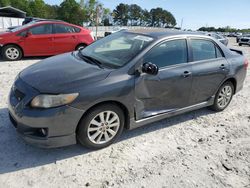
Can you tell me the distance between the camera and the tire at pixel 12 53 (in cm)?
773

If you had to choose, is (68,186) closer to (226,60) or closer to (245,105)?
(226,60)

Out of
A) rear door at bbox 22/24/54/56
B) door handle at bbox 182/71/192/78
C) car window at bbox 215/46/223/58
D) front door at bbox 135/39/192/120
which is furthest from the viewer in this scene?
rear door at bbox 22/24/54/56

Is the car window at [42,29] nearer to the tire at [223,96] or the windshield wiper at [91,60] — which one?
the windshield wiper at [91,60]

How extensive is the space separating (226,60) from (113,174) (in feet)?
10.2

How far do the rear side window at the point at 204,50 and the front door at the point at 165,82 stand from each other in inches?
9.1

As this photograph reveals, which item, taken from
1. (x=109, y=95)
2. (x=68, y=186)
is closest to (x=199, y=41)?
(x=109, y=95)

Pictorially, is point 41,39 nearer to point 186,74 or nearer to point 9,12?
point 186,74

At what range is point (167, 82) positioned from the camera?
3.51m

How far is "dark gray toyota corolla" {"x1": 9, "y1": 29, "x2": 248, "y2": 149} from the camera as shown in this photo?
107 inches

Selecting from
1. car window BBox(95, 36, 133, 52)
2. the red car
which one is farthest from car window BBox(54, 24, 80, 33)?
car window BBox(95, 36, 133, 52)

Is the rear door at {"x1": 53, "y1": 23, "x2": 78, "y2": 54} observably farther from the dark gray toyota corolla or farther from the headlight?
the headlight

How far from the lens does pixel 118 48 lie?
3.85 metres

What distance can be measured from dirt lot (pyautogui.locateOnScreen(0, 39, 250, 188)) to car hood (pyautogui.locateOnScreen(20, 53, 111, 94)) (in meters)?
0.89

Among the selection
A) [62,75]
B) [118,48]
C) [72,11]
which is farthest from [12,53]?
[72,11]
